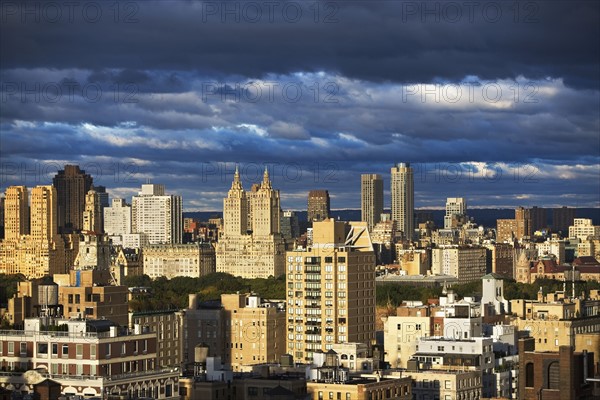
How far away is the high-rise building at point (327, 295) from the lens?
5733 inches

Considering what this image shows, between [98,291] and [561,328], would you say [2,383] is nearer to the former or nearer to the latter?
[98,291]

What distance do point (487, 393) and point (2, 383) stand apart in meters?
40.2

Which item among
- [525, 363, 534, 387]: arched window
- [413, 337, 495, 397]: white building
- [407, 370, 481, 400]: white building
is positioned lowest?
[407, 370, 481, 400]: white building

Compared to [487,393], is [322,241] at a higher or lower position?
higher

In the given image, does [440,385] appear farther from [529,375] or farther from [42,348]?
[529,375]

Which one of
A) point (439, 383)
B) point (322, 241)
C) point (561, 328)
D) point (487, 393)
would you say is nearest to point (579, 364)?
point (439, 383)

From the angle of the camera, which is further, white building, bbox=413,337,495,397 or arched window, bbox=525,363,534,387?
white building, bbox=413,337,495,397

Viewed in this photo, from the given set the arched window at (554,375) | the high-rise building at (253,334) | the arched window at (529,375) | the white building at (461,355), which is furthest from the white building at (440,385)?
the arched window at (554,375)

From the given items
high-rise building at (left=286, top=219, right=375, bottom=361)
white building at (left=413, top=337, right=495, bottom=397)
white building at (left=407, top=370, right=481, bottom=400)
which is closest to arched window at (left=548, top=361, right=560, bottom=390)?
white building at (left=407, top=370, right=481, bottom=400)

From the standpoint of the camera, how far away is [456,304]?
483 feet

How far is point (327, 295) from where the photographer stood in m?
146

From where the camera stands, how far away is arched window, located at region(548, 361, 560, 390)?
58.7 metres

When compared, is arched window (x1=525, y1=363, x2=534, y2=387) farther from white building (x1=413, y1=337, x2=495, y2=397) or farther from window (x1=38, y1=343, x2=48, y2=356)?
white building (x1=413, y1=337, x2=495, y2=397)

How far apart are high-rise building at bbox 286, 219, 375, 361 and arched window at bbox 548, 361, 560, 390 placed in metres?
85.0
